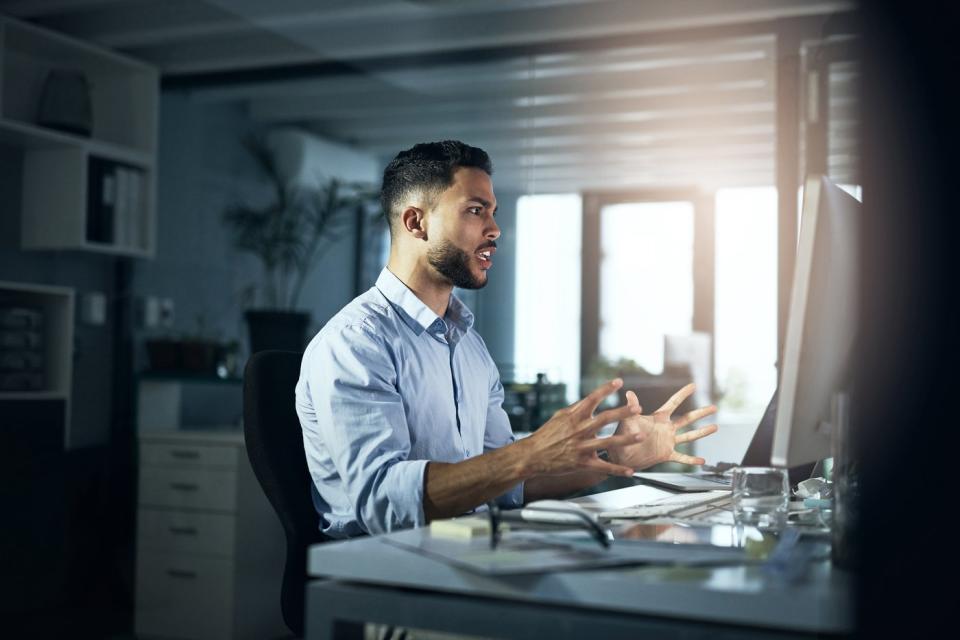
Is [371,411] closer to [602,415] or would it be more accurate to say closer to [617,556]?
[602,415]

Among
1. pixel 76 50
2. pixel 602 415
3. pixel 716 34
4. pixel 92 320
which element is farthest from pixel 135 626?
pixel 716 34

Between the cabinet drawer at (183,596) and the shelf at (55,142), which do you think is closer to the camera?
the cabinet drawer at (183,596)

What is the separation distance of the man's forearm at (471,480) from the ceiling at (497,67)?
2.91 m

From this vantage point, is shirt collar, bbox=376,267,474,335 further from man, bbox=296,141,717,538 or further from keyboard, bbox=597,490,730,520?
keyboard, bbox=597,490,730,520

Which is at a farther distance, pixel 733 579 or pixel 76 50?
pixel 76 50

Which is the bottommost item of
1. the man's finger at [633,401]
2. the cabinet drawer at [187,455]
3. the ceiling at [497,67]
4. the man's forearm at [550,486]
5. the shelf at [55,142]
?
the cabinet drawer at [187,455]

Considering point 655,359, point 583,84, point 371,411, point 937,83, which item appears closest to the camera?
point 937,83

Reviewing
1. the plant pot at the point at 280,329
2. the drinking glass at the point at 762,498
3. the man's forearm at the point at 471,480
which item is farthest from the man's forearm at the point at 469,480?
the plant pot at the point at 280,329

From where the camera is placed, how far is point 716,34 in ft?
13.5

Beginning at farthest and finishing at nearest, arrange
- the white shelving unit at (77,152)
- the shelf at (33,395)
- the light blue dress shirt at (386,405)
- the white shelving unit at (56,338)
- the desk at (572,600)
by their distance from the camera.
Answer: the white shelving unit at (77,152) → the white shelving unit at (56,338) → the shelf at (33,395) → the light blue dress shirt at (386,405) → the desk at (572,600)

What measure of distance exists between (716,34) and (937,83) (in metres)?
3.60

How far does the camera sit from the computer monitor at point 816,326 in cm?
105

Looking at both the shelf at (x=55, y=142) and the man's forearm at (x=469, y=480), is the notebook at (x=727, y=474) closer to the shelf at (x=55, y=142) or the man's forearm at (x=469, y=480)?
the man's forearm at (x=469, y=480)

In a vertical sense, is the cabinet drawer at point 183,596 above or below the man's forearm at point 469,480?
below
